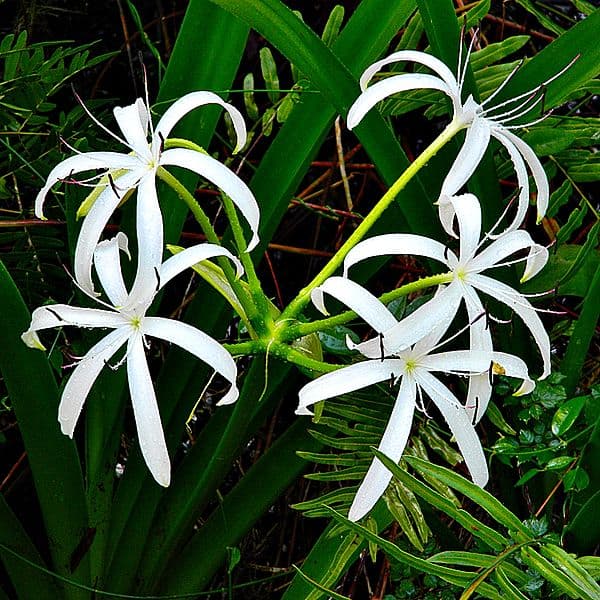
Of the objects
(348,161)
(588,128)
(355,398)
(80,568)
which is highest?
(588,128)

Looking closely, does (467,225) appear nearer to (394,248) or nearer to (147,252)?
(394,248)

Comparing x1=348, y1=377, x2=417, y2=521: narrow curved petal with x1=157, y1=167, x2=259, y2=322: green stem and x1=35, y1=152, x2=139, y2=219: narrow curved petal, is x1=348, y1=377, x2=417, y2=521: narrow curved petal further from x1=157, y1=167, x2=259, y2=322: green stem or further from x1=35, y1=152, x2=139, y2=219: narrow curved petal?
x1=35, y1=152, x2=139, y2=219: narrow curved petal

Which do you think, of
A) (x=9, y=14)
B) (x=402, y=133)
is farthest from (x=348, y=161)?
(x=9, y=14)

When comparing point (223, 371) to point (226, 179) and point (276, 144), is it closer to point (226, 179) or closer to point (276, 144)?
point (226, 179)

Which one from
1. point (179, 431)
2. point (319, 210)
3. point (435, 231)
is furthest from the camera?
point (319, 210)

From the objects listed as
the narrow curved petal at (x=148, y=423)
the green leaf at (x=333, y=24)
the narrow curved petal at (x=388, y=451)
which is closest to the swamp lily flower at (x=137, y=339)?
the narrow curved petal at (x=148, y=423)

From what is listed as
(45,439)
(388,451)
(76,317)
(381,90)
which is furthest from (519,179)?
(45,439)
